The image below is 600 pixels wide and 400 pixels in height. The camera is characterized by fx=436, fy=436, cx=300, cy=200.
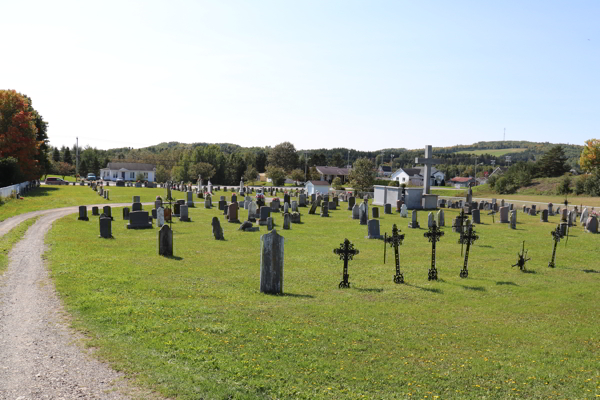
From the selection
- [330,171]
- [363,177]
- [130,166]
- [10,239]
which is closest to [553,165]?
[363,177]

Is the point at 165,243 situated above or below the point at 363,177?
below

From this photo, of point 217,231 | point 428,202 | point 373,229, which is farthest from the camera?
point 428,202

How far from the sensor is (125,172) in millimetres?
106625

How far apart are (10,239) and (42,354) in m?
13.6

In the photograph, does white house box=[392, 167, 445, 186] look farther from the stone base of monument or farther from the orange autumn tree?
the orange autumn tree

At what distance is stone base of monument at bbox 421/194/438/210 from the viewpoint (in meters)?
40.0

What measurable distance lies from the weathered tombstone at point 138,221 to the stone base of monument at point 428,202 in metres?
25.4

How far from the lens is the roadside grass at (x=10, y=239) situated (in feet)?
45.7

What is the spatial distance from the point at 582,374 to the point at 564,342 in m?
1.54

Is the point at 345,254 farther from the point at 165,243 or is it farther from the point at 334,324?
the point at 165,243

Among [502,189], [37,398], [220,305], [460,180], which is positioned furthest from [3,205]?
[460,180]

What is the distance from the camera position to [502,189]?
7044 cm

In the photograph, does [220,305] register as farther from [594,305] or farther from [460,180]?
[460,180]

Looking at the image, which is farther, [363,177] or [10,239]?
[363,177]
